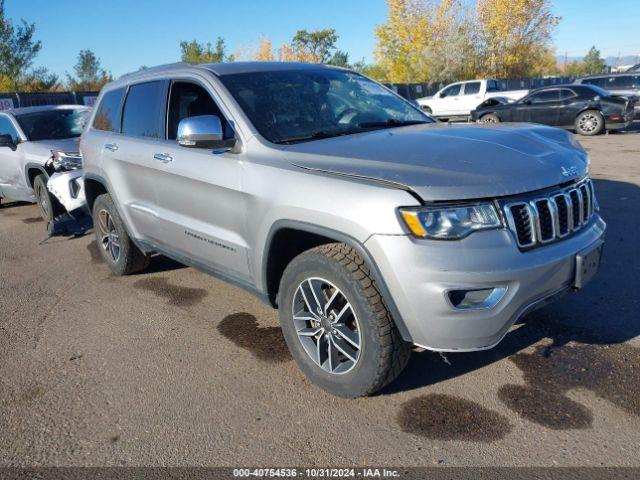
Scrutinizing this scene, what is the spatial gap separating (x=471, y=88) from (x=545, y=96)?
567 cm

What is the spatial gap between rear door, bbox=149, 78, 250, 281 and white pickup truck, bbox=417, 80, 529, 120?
18153 millimetres

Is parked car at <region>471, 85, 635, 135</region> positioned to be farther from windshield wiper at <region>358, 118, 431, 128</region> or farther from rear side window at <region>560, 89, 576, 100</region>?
windshield wiper at <region>358, 118, 431, 128</region>

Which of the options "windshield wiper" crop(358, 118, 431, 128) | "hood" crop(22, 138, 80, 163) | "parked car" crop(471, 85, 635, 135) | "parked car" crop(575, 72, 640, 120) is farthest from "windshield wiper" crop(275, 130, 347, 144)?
"parked car" crop(575, 72, 640, 120)

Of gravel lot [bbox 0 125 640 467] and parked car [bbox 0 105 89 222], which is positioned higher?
parked car [bbox 0 105 89 222]

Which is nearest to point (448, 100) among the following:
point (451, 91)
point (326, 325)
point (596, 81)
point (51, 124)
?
point (451, 91)

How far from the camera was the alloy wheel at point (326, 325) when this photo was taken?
9.72 feet

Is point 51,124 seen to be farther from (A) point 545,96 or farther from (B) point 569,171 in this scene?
(A) point 545,96

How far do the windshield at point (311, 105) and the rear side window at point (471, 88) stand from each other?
723 inches

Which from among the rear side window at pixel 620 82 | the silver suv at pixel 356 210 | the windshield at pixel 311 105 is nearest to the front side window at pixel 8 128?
the silver suv at pixel 356 210

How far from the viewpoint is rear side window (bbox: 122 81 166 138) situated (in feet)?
14.1

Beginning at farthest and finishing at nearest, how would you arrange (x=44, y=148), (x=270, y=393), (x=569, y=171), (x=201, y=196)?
1. (x=44, y=148)
2. (x=201, y=196)
3. (x=270, y=393)
4. (x=569, y=171)

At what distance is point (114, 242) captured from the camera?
5332 mm

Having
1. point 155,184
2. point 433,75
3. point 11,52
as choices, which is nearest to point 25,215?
point 155,184

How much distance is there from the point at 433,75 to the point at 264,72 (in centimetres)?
3993
